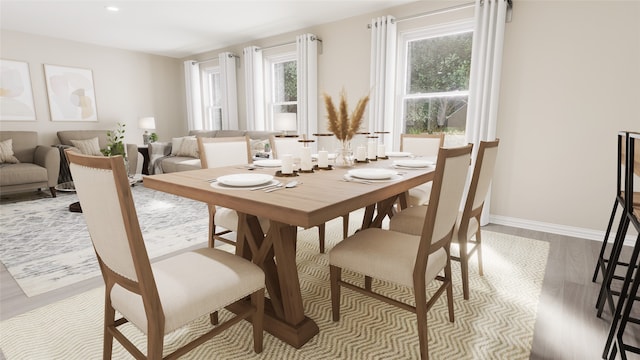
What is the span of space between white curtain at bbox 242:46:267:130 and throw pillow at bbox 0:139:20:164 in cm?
323

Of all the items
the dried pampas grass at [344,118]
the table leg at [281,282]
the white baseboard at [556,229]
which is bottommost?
the white baseboard at [556,229]

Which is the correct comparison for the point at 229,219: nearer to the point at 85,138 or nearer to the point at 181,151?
the point at 181,151

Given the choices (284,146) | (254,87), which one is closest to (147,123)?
(254,87)

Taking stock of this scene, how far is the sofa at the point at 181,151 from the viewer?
497 centimetres

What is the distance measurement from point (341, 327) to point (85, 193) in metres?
1.27

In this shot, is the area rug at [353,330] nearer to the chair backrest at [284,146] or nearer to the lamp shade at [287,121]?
the chair backrest at [284,146]

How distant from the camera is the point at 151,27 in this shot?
480 cm

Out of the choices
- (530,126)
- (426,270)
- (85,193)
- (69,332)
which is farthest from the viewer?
(530,126)

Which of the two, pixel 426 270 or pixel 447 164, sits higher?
pixel 447 164

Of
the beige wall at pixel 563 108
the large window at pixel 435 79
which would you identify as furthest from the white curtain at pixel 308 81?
the large window at pixel 435 79

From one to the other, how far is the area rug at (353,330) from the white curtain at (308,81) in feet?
9.80

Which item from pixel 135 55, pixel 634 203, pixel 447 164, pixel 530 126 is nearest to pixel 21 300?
pixel 447 164

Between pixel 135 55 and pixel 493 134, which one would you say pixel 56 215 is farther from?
pixel 493 134

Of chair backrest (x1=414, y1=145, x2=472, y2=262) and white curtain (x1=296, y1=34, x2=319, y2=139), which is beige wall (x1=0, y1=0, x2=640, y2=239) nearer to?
white curtain (x1=296, y1=34, x2=319, y2=139)
